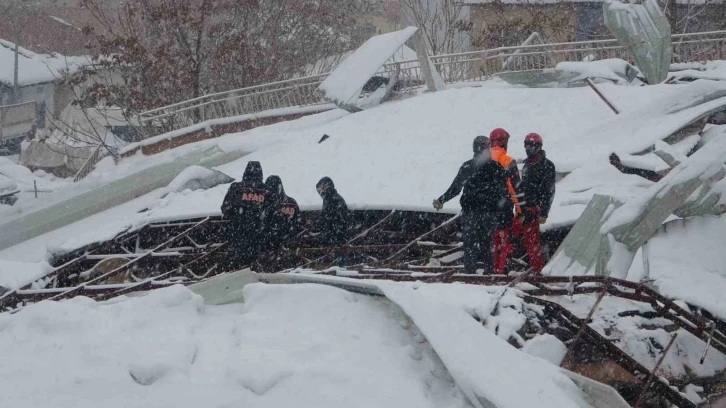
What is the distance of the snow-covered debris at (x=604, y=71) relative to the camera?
13.4m

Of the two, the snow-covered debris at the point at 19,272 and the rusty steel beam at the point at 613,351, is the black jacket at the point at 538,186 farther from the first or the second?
the snow-covered debris at the point at 19,272

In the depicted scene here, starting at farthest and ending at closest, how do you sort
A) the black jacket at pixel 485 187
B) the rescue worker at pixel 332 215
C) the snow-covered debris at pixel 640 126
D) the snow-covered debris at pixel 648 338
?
the snow-covered debris at pixel 640 126
the rescue worker at pixel 332 215
the black jacket at pixel 485 187
the snow-covered debris at pixel 648 338

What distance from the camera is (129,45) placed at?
74.7ft

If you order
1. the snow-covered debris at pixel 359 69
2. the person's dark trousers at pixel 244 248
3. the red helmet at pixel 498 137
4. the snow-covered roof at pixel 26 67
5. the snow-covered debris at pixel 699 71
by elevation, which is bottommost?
the person's dark trousers at pixel 244 248

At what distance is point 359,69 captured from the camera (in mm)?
14961

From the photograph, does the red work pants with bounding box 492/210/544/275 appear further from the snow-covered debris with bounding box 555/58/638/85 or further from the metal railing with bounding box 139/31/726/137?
the metal railing with bounding box 139/31/726/137

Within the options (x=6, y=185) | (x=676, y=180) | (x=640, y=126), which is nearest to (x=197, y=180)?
(x=640, y=126)

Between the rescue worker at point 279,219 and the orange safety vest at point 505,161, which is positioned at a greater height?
the orange safety vest at point 505,161

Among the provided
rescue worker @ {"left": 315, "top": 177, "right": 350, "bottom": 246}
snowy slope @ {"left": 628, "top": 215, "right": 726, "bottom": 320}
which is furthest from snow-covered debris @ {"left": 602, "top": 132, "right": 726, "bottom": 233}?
rescue worker @ {"left": 315, "top": 177, "right": 350, "bottom": 246}

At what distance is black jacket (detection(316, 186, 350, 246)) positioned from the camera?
340 inches

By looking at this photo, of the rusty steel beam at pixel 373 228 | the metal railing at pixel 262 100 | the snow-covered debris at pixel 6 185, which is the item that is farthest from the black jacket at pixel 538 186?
the snow-covered debris at pixel 6 185

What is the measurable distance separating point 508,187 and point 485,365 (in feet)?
12.0

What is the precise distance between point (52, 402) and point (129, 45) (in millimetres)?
20395

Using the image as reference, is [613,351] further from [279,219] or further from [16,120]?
[16,120]
